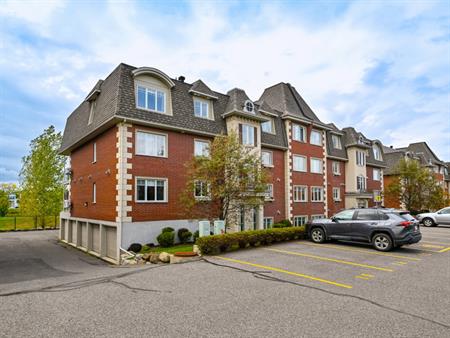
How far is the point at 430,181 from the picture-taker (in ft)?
106

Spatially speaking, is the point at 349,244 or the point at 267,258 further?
the point at 349,244

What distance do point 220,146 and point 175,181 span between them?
4466 millimetres

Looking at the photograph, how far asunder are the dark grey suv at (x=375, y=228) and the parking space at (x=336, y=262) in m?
0.46

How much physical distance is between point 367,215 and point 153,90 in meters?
13.8

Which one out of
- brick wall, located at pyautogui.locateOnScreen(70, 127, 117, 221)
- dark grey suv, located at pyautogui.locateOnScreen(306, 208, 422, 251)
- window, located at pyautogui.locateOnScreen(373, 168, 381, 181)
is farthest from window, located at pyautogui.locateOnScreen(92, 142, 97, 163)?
window, located at pyautogui.locateOnScreen(373, 168, 381, 181)

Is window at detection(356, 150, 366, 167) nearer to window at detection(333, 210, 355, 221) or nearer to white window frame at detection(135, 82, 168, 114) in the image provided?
window at detection(333, 210, 355, 221)

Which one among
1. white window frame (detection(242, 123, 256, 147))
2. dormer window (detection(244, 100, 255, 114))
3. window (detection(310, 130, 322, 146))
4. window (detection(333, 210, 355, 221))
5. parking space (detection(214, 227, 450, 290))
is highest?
dormer window (detection(244, 100, 255, 114))

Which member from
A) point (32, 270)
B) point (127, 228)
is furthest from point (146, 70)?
point (32, 270)

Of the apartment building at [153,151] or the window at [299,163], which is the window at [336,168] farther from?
the window at [299,163]

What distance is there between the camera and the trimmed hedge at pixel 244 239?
1221 centimetres

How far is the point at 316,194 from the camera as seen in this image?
1056 inches

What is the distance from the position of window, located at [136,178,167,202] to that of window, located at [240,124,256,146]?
670cm

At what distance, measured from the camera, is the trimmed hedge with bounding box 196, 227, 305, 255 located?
12211 millimetres

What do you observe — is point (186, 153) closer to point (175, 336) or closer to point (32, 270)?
point (32, 270)
